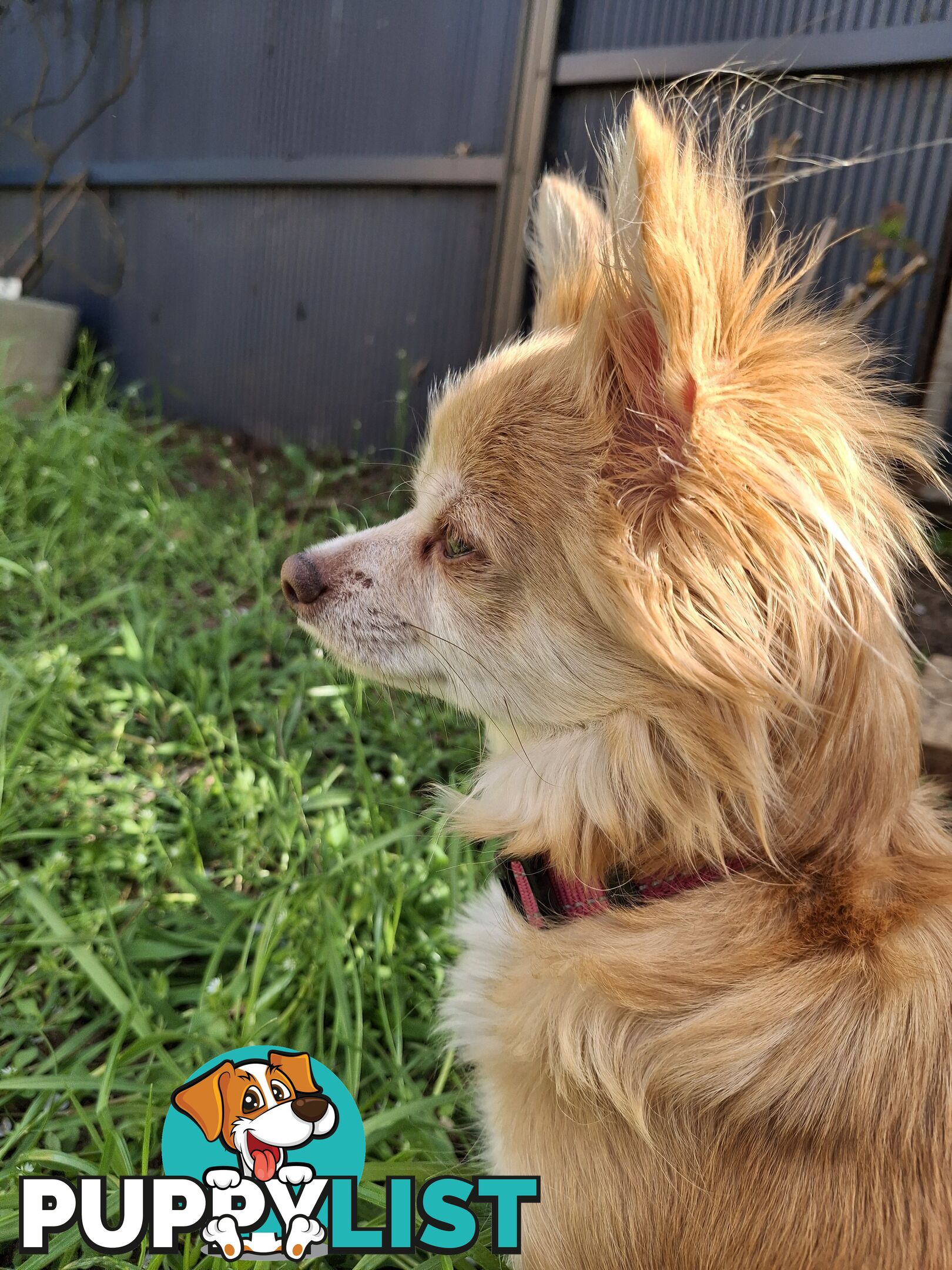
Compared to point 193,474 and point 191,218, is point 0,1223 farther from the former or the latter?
point 191,218

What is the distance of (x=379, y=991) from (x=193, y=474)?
139 inches

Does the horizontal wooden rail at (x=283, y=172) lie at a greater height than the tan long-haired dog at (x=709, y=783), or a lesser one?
greater

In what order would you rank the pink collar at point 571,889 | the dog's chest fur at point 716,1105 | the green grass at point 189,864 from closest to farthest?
the dog's chest fur at point 716,1105 < the pink collar at point 571,889 < the green grass at point 189,864

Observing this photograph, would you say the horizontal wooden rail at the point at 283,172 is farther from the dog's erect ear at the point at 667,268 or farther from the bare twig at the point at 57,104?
the dog's erect ear at the point at 667,268

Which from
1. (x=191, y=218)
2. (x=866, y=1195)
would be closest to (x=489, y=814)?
(x=866, y=1195)

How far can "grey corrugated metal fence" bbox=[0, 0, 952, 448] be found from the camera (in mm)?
2959

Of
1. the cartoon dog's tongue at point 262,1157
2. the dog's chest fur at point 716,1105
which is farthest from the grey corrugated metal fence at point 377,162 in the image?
the cartoon dog's tongue at point 262,1157

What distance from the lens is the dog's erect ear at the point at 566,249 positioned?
1604 millimetres

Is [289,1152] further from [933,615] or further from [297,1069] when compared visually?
[933,615]

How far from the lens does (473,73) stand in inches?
151

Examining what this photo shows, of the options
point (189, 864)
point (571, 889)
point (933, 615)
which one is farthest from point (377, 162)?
point (571, 889)

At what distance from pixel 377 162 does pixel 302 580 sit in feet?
11.8

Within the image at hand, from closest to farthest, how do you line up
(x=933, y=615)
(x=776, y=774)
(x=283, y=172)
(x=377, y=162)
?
(x=776, y=774) → (x=933, y=615) → (x=377, y=162) → (x=283, y=172)

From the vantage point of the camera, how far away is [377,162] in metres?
4.20
